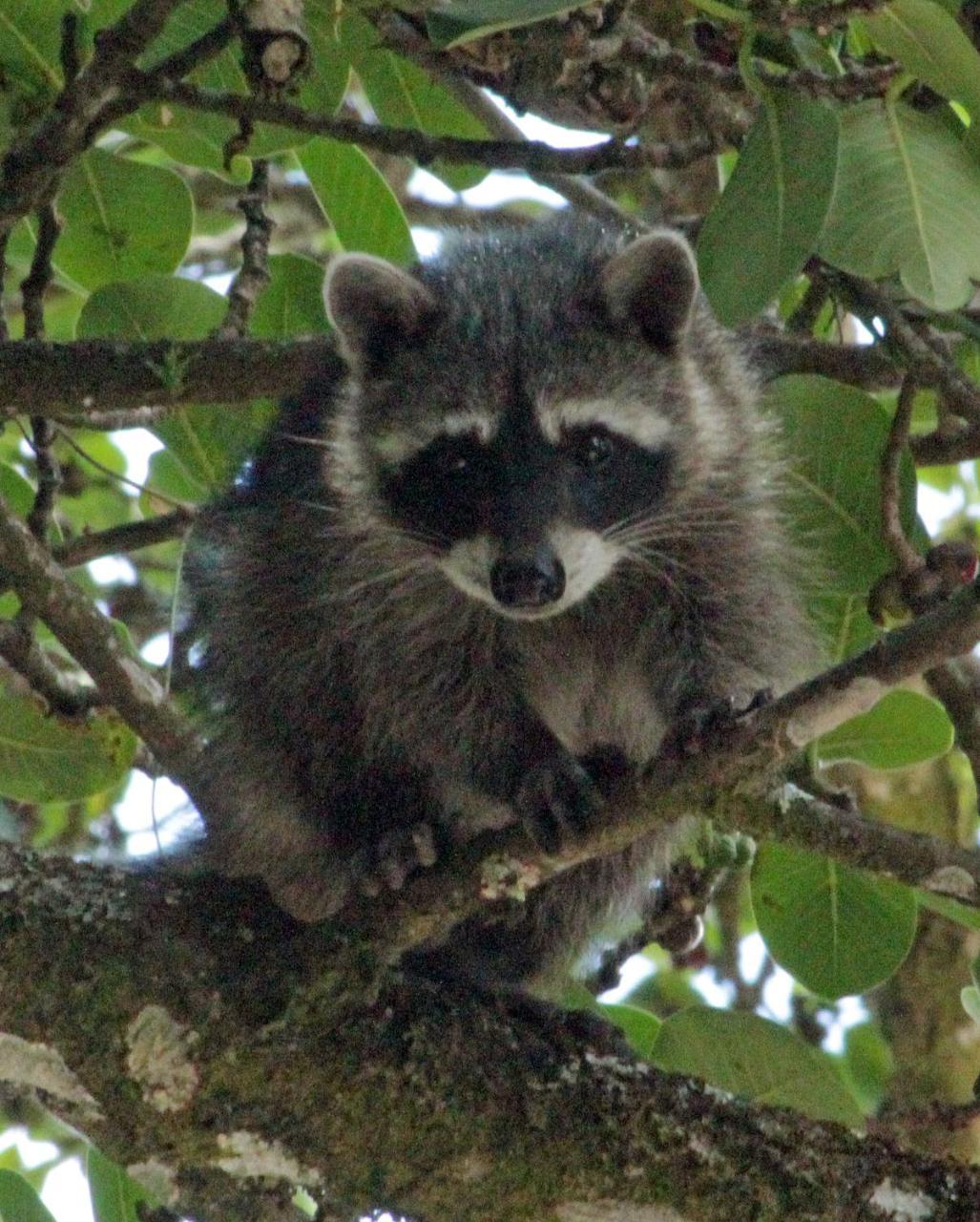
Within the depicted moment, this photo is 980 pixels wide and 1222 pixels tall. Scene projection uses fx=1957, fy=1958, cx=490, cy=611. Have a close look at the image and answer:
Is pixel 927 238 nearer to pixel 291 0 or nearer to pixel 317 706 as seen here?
pixel 291 0

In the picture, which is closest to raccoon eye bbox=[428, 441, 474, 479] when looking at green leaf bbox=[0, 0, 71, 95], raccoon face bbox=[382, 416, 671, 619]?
raccoon face bbox=[382, 416, 671, 619]

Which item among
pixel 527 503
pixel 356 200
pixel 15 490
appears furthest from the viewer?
pixel 15 490

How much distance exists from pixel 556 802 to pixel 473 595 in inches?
21.0

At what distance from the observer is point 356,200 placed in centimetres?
453

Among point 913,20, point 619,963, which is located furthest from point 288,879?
point 913,20

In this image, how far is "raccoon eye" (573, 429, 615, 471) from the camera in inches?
152

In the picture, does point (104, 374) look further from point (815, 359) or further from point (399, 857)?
point (815, 359)

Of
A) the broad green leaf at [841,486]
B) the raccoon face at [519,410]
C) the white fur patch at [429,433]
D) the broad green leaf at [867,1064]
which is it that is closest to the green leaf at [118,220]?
the raccoon face at [519,410]

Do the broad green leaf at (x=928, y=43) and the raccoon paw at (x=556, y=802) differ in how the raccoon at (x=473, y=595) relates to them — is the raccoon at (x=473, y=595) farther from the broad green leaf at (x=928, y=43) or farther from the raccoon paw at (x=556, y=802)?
the broad green leaf at (x=928, y=43)

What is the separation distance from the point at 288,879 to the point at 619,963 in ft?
3.20

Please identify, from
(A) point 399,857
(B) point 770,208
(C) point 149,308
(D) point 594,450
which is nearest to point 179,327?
(C) point 149,308

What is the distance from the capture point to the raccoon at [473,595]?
13.0 feet

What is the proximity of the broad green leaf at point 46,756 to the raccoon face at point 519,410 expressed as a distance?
87 cm

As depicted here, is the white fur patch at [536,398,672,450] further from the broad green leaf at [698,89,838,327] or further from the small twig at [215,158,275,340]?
the small twig at [215,158,275,340]
